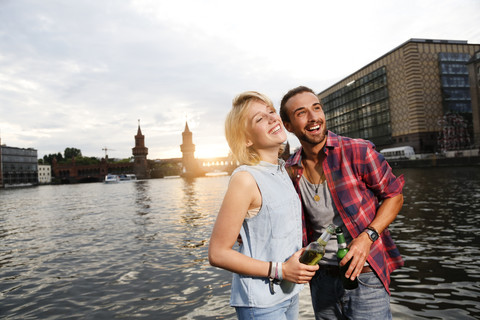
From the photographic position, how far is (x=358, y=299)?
214cm

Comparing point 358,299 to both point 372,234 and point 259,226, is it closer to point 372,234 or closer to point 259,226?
point 372,234

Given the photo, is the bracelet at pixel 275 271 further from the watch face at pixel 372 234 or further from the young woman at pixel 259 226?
the watch face at pixel 372 234

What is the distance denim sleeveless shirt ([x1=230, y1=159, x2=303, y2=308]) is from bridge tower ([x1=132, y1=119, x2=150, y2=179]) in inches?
4713

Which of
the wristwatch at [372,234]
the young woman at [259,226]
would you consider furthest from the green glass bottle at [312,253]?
the wristwatch at [372,234]

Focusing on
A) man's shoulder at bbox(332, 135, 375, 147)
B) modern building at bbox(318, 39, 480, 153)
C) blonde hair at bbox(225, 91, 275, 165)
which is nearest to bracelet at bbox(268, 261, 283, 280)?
blonde hair at bbox(225, 91, 275, 165)

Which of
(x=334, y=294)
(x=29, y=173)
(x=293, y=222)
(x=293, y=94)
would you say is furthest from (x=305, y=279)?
(x=29, y=173)

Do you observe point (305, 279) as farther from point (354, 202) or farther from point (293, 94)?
point (293, 94)

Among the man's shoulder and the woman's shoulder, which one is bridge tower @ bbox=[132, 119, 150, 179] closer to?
the man's shoulder

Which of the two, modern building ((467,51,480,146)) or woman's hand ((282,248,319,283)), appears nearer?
woman's hand ((282,248,319,283))

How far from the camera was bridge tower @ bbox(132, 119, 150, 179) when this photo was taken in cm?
11725

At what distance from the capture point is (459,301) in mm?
4734

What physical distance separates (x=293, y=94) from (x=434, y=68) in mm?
65131

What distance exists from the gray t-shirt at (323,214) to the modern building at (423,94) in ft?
183

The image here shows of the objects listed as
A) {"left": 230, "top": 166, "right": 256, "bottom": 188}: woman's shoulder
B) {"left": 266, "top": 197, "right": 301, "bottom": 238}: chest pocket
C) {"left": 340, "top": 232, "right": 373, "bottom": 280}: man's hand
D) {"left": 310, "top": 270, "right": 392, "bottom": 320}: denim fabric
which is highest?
{"left": 230, "top": 166, "right": 256, "bottom": 188}: woman's shoulder
